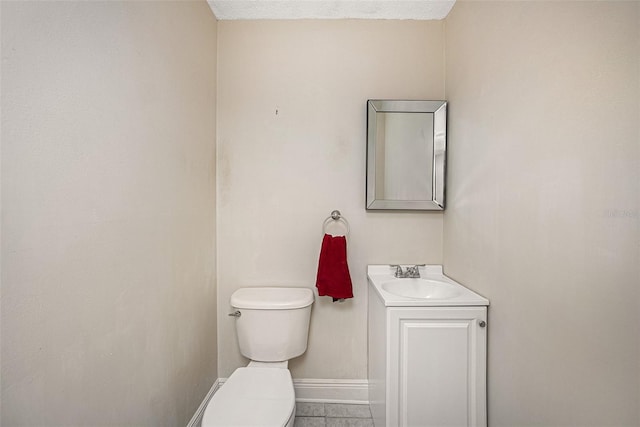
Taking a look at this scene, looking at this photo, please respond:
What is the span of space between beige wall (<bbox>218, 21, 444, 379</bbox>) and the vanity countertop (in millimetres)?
80

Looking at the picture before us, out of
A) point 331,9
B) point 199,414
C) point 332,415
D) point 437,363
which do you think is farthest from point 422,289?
point 331,9

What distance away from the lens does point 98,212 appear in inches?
34.8

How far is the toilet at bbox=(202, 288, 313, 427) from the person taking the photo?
1267 millimetres

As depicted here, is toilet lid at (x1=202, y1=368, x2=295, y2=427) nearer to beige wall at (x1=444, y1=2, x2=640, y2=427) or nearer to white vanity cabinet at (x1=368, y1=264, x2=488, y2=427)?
white vanity cabinet at (x1=368, y1=264, x2=488, y2=427)

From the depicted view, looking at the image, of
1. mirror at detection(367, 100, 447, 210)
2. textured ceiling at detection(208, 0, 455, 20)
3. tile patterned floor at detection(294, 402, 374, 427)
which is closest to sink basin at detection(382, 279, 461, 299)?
mirror at detection(367, 100, 447, 210)

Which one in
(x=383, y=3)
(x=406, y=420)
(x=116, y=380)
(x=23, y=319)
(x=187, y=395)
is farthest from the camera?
(x=383, y=3)

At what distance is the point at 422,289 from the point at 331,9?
1.70m

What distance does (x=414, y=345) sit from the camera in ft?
4.28

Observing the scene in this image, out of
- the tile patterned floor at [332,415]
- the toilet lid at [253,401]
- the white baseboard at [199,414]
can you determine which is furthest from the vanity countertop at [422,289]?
the white baseboard at [199,414]

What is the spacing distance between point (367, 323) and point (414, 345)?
56cm

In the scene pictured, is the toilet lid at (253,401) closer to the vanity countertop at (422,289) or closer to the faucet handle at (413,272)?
the vanity countertop at (422,289)

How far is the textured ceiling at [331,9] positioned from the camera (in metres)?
1.67

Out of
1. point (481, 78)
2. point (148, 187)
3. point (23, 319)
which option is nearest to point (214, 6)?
point (148, 187)

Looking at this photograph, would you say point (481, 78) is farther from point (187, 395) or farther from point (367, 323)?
point (187, 395)
